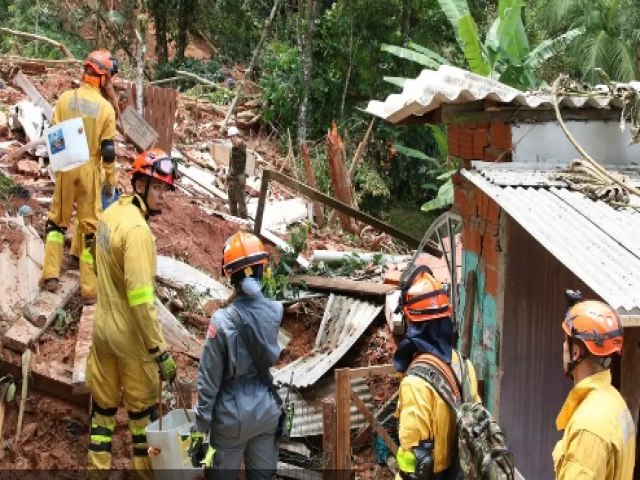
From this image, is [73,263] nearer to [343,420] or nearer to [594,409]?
[343,420]

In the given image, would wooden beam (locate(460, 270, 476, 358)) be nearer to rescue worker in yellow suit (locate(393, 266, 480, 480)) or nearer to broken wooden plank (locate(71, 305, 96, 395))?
rescue worker in yellow suit (locate(393, 266, 480, 480))

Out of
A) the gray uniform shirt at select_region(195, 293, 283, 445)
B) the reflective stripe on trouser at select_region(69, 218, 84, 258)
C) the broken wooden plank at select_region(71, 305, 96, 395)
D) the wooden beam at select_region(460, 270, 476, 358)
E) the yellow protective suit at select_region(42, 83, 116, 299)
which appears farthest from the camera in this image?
the reflective stripe on trouser at select_region(69, 218, 84, 258)

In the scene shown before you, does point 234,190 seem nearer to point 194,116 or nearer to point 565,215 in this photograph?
point 194,116

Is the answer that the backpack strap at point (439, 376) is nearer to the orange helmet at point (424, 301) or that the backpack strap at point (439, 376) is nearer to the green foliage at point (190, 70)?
the orange helmet at point (424, 301)

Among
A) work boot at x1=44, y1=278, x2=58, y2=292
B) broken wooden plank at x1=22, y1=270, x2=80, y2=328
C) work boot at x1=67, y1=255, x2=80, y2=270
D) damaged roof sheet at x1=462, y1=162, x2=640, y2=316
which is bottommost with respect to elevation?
broken wooden plank at x1=22, y1=270, x2=80, y2=328

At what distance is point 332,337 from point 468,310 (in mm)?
2413

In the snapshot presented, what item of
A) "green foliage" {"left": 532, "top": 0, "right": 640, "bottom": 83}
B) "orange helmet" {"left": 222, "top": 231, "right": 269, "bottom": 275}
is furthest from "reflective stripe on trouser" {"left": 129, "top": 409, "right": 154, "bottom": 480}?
"green foliage" {"left": 532, "top": 0, "right": 640, "bottom": 83}

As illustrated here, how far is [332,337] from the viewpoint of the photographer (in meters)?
8.78

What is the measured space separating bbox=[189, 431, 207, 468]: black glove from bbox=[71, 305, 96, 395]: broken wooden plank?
1570 millimetres

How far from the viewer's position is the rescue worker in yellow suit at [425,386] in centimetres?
399

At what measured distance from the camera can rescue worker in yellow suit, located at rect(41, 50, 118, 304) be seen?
7.33 meters

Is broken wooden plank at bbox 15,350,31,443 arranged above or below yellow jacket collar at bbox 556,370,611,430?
below

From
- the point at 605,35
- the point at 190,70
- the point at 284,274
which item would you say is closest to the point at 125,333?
the point at 284,274

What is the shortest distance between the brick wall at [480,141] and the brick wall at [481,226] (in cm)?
27
